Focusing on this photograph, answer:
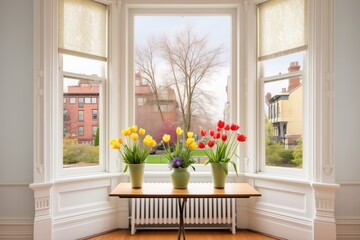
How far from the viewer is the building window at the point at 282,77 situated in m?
3.45

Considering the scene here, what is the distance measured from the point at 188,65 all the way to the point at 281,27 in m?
1.24

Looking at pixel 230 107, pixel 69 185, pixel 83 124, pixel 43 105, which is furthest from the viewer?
pixel 230 107

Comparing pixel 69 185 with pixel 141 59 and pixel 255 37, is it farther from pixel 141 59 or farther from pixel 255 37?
pixel 255 37

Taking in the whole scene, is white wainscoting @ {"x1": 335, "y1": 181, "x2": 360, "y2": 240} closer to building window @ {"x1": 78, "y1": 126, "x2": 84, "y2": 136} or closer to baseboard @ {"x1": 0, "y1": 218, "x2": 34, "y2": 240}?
building window @ {"x1": 78, "y1": 126, "x2": 84, "y2": 136}

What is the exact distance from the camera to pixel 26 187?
10.7 feet

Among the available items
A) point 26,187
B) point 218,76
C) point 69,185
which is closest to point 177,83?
point 218,76

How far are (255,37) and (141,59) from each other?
150 centimetres

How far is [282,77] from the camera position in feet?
11.8

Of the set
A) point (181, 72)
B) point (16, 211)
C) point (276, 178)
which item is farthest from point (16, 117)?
point (276, 178)

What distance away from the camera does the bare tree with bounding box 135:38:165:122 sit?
3.97 m

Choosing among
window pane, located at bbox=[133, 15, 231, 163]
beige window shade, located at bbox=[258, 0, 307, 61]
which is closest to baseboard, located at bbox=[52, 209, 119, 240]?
window pane, located at bbox=[133, 15, 231, 163]

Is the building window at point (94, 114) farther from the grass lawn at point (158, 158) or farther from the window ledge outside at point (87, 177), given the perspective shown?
the grass lawn at point (158, 158)

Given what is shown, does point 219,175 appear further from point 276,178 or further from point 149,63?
point 149,63

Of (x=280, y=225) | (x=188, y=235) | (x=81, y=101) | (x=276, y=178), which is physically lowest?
(x=188, y=235)
